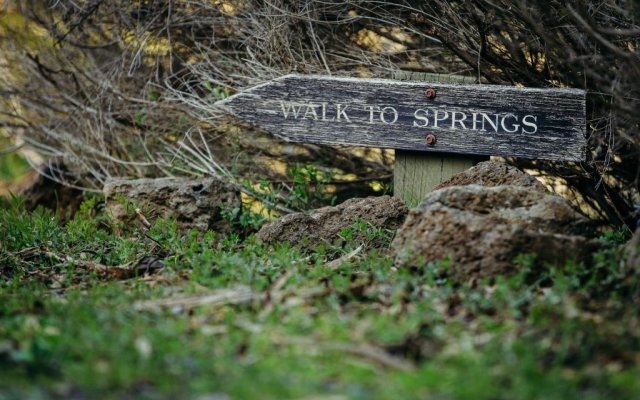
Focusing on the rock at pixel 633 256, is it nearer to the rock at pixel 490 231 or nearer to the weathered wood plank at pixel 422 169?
the rock at pixel 490 231

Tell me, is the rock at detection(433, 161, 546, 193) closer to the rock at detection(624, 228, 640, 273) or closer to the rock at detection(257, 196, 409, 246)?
the rock at detection(257, 196, 409, 246)

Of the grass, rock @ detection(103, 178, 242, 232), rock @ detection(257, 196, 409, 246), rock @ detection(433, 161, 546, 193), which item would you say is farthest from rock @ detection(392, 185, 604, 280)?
rock @ detection(103, 178, 242, 232)

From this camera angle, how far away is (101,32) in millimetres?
9172

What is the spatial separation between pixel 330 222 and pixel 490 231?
169cm

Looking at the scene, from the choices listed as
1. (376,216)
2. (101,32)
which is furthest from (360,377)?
(101,32)

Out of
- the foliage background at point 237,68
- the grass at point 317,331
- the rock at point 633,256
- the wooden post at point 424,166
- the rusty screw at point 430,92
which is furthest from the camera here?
the foliage background at point 237,68

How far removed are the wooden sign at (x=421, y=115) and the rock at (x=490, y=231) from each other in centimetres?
99

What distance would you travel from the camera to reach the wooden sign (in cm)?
600

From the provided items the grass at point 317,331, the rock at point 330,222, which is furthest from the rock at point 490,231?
the rock at point 330,222

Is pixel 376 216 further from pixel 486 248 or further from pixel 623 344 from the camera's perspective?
pixel 623 344

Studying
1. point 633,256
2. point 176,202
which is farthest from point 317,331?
point 176,202

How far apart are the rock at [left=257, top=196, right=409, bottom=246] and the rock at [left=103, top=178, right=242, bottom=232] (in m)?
0.74

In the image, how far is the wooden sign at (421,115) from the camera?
6.00 metres

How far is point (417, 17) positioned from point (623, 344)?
14.3 ft
